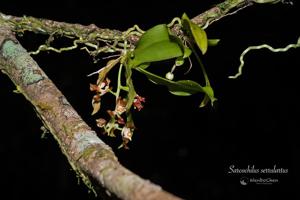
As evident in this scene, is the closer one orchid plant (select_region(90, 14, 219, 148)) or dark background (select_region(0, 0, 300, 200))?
orchid plant (select_region(90, 14, 219, 148))

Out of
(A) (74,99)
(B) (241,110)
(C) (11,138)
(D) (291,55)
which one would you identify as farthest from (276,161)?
(C) (11,138)

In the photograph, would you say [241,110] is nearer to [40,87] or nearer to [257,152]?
[257,152]

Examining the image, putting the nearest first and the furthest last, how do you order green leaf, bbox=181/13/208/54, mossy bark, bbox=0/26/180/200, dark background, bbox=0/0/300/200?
mossy bark, bbox=0/26/180/200 → green leaf, bbox=181/13/208/54 → dark background, bbox=0/0/300/200

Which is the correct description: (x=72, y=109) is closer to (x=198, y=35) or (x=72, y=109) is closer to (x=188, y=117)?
(x=198, y=35)

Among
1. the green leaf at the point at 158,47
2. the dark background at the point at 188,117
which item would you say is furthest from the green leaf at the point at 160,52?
the dark background at the point at 188,117

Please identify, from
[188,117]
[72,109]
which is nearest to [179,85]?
[72,109]

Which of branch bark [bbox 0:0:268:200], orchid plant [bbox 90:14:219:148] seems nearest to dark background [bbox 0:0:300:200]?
branch bark [bbox 0:0:268:200]

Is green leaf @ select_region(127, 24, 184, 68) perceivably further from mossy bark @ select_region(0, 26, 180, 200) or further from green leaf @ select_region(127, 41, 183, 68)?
mossy bark @ select_region(0, 26, 180, 200)
